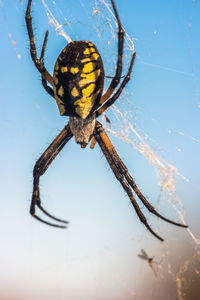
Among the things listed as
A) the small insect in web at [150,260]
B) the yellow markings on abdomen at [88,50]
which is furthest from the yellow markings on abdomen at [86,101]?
the small insect in web at [150,260]

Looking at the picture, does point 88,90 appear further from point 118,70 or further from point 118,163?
point 118,163

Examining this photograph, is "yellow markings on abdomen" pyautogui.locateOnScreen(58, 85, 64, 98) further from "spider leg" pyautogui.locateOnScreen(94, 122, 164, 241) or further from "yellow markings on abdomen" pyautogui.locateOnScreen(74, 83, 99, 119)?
"spider leg" pyautogui.locateOnScreen(94, 122, 164, 241)

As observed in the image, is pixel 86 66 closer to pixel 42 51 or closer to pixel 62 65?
pixel 62 65

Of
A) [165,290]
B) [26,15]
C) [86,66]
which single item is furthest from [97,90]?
[165,290]

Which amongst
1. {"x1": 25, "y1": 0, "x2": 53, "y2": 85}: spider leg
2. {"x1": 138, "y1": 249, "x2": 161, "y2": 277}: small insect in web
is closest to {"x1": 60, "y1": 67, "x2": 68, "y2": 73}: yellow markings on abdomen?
{"x1": 25, "y1": 0, "x2": 53, "y2": 85}: spider leg

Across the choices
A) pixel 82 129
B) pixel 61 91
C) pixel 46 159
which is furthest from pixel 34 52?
pixel 46 159

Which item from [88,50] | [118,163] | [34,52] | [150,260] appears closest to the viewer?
[88,50]
